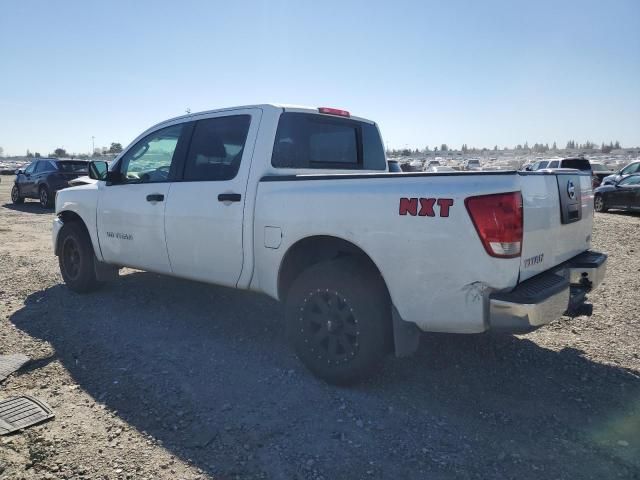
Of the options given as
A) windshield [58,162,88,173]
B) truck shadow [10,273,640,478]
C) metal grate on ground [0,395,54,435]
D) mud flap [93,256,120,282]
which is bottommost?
truck shadow [10,273,640,478]

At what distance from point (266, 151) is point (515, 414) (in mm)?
2692

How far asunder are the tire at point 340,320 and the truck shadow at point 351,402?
207mm

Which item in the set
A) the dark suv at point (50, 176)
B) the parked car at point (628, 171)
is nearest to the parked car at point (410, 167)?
the parked car at point (628, 171)

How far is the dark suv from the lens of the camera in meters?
16.8

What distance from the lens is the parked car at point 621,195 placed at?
15.7 metres

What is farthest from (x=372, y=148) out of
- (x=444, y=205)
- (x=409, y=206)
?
(x=444, y=205)

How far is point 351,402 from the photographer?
132 inches

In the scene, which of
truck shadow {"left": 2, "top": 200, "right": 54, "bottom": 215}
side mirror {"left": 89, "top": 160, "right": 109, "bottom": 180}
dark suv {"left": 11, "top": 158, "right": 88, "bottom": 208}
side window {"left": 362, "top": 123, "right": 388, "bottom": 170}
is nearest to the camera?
side window {"left": 362, "top": 123, "right": 388, "bottom": 170}

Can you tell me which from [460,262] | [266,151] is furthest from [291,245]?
[460,262]

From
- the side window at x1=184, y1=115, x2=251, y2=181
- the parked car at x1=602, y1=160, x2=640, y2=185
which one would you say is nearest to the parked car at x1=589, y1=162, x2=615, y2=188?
the parked car at x1=602, y1=160, x2=640, y2=185

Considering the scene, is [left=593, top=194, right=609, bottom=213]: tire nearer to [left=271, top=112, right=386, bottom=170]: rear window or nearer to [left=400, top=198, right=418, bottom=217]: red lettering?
[left=271, top=112, right=386, bottom=170]: rear window

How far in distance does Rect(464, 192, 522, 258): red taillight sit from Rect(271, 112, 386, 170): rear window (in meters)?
1.87

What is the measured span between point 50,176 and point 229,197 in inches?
615

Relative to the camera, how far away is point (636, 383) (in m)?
3.63
